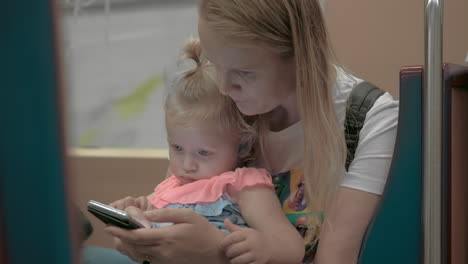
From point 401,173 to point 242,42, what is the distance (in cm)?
39

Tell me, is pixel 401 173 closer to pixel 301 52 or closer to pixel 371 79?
pixel 301 52

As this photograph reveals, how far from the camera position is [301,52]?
3.51ft

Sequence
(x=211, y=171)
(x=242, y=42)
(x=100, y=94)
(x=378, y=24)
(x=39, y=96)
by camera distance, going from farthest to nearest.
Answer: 1. (x=100, y=94)
2. (x=378, y=24)
3. (x=211, y=171)
4. (x=242, y=42)
5. (x=39, y=96)

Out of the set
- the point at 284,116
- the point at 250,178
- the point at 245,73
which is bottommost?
the point at 250,178

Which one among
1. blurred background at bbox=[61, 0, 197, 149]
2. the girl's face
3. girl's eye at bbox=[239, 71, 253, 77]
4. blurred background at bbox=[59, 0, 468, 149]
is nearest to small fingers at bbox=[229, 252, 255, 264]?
the girl's face

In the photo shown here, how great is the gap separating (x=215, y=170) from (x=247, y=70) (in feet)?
0.75

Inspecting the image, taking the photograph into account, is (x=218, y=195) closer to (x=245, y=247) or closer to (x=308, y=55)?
(x=245, y=247)

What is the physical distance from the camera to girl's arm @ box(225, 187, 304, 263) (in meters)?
1.00

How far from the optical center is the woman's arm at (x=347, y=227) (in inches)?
43.1

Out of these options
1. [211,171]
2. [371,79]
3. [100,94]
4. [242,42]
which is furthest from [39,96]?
[100,94]

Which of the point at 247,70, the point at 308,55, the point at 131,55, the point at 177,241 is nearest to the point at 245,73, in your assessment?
the point at 247,70

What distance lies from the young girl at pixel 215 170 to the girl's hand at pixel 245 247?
0.03 m

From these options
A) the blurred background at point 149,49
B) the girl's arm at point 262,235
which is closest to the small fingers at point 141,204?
the girl's arm at point 262,235

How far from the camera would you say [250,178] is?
3.69 feet
